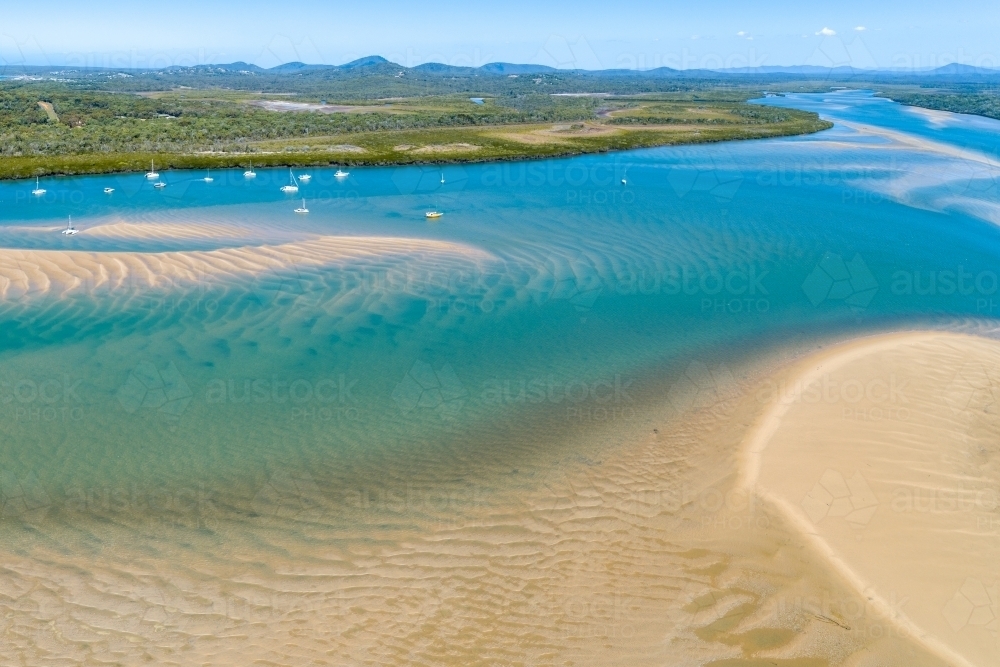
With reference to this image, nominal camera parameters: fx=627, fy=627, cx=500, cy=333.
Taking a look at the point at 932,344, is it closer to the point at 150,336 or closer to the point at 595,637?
the point at 595,637

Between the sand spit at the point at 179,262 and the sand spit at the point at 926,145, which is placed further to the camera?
the sand spit at the point at 926,145

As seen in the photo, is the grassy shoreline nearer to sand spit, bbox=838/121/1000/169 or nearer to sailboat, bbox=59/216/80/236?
sand spit, bbox=838/121/1000/169

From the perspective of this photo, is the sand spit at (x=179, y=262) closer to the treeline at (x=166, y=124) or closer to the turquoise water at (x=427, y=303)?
the turquoise water at (x=427, y=303)

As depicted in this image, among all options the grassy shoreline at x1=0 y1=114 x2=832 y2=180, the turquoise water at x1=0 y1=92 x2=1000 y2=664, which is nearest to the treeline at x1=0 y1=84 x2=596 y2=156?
the grassy shoreline at x1=0 y1=114 x2=832 y2=180

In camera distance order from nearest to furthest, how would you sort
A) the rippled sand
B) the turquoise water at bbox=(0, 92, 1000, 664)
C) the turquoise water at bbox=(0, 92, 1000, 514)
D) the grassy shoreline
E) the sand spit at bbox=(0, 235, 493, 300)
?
the rippled sand
the turquoise water at bbox=(0, 92, 1000, 664)
the turquoise water at bbox=(0, 92, 1000, 514)
the sand spit at bbox=(0, 235, 493, 300)
the grassy shoreline

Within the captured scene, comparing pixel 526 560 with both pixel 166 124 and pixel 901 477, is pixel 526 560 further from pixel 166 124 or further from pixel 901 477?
pixel 166 124

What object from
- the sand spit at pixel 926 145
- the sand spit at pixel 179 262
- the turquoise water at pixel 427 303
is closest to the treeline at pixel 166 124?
the turquoise water at pixel 427 303
